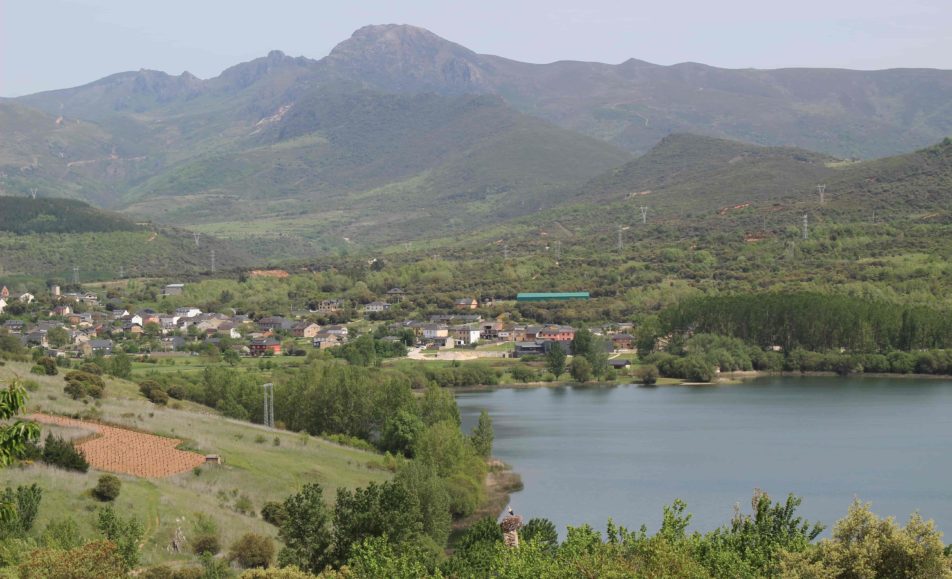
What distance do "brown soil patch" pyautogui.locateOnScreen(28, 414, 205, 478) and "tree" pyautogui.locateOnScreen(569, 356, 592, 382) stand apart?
141ft

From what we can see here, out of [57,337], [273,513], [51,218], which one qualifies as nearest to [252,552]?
[273,513]

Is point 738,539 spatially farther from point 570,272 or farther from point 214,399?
point 570,272

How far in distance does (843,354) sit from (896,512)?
41562 mm

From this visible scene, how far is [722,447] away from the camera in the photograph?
49031 mm

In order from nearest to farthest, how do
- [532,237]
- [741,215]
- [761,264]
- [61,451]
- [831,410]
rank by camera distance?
[61,451]
[831,410]
[761,264]
[741,215]
[532,237]

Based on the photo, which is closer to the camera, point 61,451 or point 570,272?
point 61,451

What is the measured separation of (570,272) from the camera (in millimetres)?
115125

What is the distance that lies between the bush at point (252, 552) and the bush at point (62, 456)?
4.40 metres

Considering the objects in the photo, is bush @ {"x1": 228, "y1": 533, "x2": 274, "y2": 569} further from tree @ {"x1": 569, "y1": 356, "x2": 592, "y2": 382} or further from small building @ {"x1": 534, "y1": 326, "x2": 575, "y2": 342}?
small building @ {"x1": 534, "y1": 326, "x2": 575, "y2": 342}

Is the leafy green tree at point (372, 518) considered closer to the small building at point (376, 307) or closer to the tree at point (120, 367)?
the tree at point (120, 367)

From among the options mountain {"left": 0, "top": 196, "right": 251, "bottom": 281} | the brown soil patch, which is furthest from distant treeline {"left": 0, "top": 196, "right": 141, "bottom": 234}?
the brown soil patch

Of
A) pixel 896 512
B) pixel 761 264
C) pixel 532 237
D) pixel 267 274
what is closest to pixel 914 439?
pixel 896 512

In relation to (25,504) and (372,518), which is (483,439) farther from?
(25,504)

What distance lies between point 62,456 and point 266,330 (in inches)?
2596
